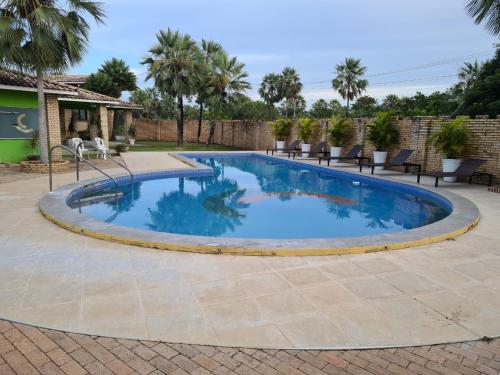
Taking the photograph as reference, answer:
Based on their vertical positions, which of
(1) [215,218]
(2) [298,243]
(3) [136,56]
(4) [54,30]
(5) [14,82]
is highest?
(3) [136,56]

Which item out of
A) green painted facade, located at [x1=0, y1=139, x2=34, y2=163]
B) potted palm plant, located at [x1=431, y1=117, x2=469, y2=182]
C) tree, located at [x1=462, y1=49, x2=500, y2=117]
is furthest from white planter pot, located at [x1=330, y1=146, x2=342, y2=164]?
green painted facade, located at [x1=0, y1=139, x2=34, y2=163]

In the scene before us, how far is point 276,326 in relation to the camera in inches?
111

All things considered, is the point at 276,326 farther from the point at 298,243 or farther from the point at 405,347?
the point at 298,243

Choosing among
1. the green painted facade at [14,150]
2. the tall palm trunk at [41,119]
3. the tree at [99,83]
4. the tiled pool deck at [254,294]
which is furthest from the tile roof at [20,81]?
the tree at [99,83]

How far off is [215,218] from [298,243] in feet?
11.8

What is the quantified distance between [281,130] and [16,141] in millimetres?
12770

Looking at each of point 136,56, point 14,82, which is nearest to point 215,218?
point 14,82

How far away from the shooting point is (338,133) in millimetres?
15391

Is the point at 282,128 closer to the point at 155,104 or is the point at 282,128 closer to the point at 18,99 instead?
the point at 18,99

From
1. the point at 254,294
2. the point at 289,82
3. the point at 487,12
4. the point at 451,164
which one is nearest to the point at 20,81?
the point at 254,294

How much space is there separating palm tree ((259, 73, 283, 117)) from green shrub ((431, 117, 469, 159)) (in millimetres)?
23935

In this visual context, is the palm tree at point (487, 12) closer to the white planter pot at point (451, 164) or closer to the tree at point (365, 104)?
the white planter pot at point (451, 164)

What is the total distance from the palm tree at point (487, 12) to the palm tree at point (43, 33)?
32.4 feet

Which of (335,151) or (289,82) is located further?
(289,82)
